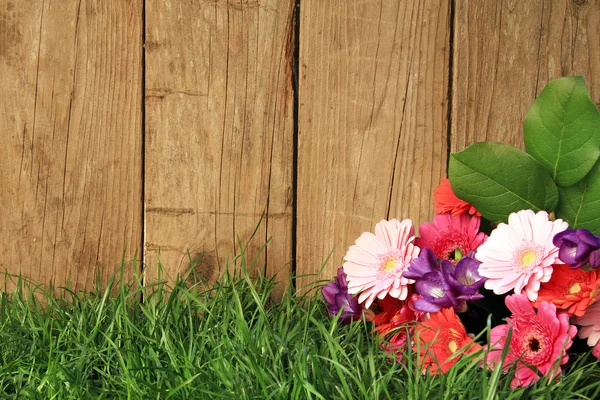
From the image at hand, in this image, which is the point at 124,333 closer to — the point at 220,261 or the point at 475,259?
the point at 220,261

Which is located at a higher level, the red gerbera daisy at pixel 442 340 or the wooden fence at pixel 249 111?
the wooden fence at pixel 249 111

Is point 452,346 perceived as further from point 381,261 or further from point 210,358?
point 210,358

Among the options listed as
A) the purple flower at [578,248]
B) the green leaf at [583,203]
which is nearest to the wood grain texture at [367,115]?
the green leaf at [583,203]

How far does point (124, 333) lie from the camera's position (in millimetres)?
1380

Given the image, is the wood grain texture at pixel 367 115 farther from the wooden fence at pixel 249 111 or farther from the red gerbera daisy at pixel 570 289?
the red gerbera daisy at pixel 570 289

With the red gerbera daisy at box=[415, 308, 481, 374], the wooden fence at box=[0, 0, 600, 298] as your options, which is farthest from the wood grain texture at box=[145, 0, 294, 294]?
the red gerbera daisy at box=[415, 308, 481, 374]

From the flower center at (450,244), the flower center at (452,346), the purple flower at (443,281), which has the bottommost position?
the flower center at (452,346)

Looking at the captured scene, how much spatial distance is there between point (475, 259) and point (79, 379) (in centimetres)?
74

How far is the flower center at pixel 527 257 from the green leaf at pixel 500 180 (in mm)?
121

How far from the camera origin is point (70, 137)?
1.65 meters

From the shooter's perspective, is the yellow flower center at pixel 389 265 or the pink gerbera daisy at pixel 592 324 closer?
the pink gerbera daisy at pixel 592 324

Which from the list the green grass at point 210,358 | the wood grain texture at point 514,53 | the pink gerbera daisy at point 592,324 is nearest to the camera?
the green grass at point 210,358

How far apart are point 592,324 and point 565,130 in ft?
1.20

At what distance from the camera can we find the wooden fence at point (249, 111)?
1.62 metres
